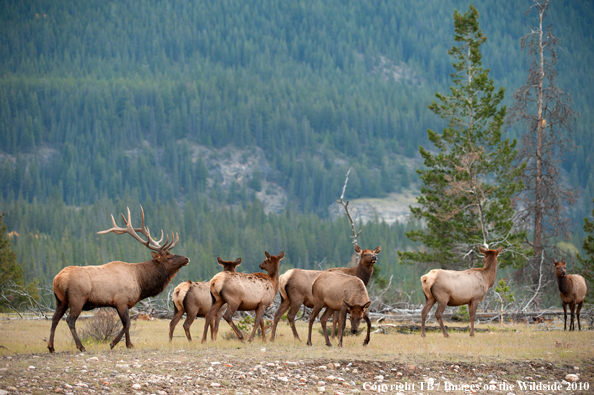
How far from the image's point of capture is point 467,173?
101ft

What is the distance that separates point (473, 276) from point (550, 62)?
20.4 meters

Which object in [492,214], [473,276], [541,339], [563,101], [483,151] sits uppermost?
[563,101]

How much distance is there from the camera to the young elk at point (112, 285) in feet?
40.1

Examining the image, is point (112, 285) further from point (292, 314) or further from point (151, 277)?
point (292, 314)

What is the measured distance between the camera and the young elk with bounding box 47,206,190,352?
40.1 ft

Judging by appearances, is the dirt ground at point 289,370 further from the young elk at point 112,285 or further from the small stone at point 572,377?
the young elk at point 112,285

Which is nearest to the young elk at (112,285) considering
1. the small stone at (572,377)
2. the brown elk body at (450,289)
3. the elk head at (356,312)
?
the elk head at (356,312)

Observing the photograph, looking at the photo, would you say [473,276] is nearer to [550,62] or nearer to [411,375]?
[411,375]

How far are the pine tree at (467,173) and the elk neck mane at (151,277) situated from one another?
18477mm

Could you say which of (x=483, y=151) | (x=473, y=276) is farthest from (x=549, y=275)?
(x=473, y=276)

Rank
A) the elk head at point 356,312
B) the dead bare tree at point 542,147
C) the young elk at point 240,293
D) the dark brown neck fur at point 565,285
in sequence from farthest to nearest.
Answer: the dead bare tree at point 542,147
the dark brown neck fur at point 565,285
the young elk at point 240,293
the elk head at point 356,312

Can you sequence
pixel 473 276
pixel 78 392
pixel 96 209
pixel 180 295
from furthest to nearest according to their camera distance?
pixel 96 209, pixel 473 276, pixel 180 295, pixel 78 392

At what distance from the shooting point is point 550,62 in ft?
107

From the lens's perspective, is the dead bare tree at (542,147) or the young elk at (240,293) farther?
the dead bare tree at (542,147)
